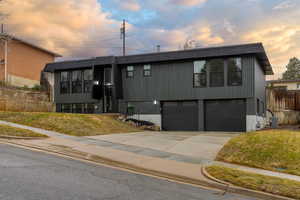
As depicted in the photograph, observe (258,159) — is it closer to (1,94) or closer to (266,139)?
(266,139)

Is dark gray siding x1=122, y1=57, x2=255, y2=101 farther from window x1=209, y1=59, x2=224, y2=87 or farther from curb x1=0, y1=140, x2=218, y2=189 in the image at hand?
curb x1=0, y1=140, x2=218, y2=189

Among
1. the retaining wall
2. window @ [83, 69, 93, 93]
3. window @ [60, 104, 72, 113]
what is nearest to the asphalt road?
the retaining wall

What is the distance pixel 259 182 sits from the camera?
605 centimetres

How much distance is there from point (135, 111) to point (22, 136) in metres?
12.2

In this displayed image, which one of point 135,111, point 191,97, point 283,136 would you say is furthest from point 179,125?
point 283,136

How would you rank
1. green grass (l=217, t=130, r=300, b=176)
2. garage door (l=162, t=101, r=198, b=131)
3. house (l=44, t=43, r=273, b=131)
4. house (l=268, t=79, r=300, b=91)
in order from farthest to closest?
house (l=268, t=79, r=300, b=91) → garage door (l=162, t=101, r=198, b=131) → house (l=44, t=43, r=273, b=131) → green grass (l=217, t=130, r=300, b=176)

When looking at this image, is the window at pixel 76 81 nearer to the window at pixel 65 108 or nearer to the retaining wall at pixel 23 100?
the window at pixel 65 108

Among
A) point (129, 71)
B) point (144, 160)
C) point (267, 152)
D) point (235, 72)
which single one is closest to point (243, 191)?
point (144, 160)

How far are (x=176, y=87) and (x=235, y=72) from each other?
5087 millimetres

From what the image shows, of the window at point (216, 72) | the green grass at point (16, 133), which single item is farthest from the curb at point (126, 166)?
the window at point (216, 72)

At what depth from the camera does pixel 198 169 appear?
7242 mm

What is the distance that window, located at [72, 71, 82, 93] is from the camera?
80.5 feet

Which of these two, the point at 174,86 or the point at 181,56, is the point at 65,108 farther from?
the point at 181,56

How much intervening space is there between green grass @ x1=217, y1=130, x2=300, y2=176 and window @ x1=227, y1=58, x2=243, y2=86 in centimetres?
950
